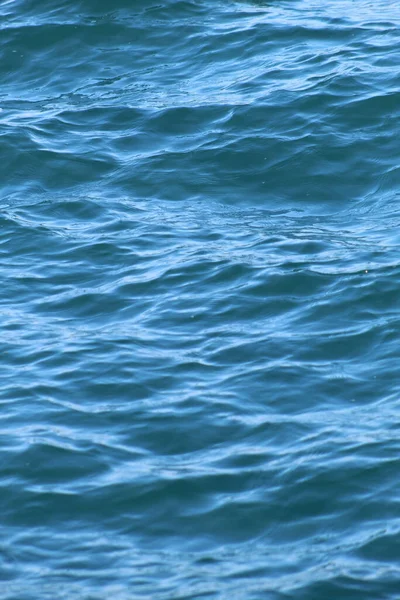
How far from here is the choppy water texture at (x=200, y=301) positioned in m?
6.29

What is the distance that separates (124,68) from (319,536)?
9508 millimetres

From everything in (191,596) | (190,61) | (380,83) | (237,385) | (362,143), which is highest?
(190,61)

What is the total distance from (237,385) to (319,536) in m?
1.83

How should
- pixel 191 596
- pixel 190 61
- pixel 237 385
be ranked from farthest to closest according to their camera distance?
pixel 190 61
pixel 237 385
pixel 191 596

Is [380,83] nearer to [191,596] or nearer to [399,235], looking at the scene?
[399,235]

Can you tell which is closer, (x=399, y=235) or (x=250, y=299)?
(x=250, y=299)

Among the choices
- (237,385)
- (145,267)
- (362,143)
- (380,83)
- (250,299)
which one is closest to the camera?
(237,385)

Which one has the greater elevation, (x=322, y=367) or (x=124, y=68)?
(x=124, y=68)

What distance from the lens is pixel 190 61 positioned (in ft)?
47.0

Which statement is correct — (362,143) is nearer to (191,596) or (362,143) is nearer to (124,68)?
(124,68)

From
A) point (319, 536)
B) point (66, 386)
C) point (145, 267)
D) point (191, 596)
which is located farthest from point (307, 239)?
point (191, 596)

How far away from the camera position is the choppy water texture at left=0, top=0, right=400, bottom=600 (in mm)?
6293

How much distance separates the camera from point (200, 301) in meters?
9.13

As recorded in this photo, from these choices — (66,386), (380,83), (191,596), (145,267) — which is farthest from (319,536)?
(380,83)
